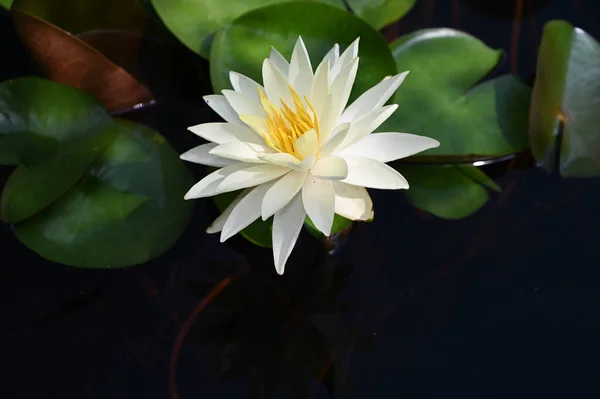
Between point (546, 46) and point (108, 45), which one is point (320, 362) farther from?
point (108, 45)

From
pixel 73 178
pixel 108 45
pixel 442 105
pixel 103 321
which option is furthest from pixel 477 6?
pixel 103 321

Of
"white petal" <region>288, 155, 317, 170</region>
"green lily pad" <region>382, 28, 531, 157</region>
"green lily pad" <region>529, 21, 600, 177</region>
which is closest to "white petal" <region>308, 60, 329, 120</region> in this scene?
"white petal" <region>288, 155, 317, 170</region>

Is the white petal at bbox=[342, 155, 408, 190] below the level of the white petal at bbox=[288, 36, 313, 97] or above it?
below

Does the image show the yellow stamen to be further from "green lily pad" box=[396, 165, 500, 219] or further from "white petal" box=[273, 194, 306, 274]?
"green lily pad" box=[396, 165, 500, 219]

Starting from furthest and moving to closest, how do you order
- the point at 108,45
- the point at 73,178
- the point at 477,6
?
1. the point at 477,6
2. the point at 108,45
3. the point at 73,178

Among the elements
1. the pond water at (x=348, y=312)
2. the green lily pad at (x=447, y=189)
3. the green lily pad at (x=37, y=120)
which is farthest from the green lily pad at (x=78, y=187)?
the green lily pad at (x=447, y=189)
